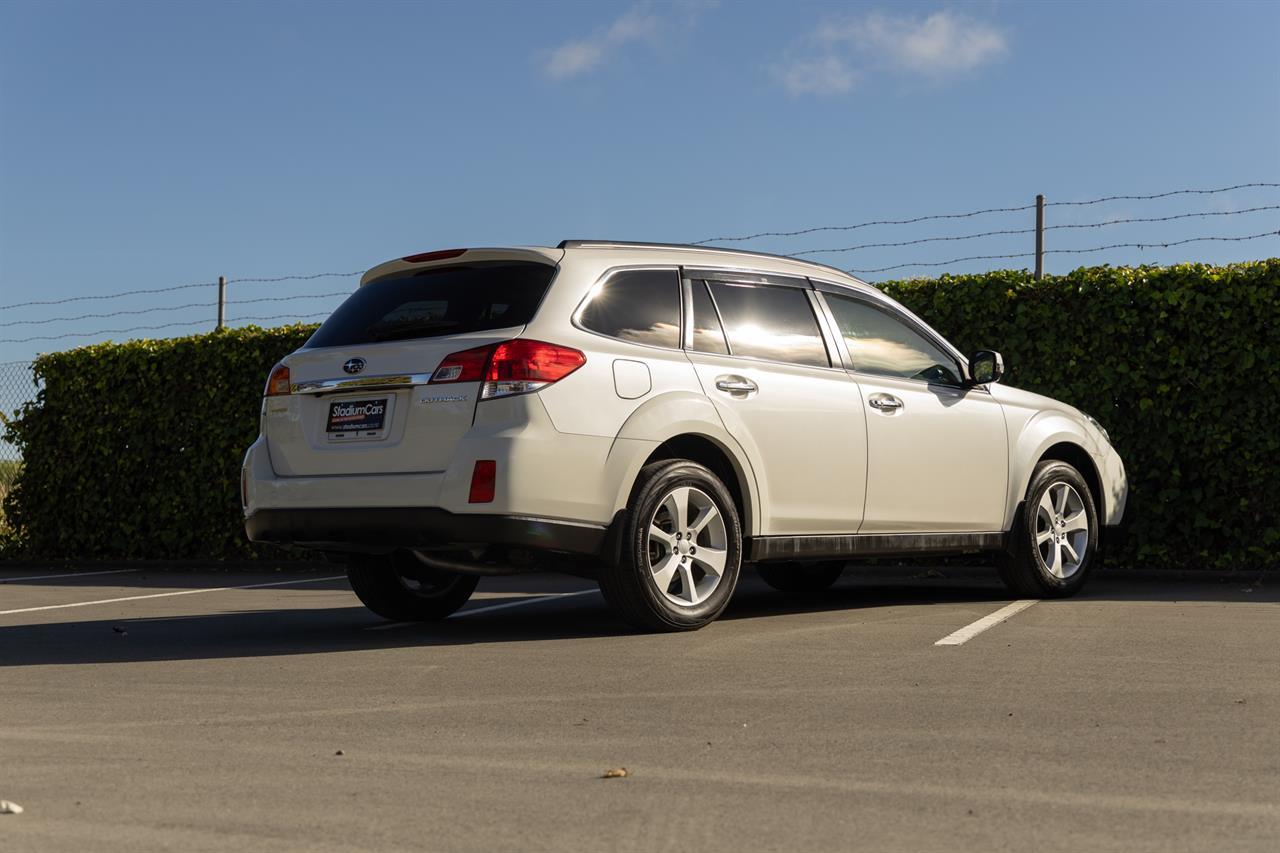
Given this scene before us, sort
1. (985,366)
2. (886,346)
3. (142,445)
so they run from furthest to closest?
1. (142,445)
2. (985,366)
3. (886,346)

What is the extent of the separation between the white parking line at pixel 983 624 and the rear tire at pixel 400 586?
2.70m

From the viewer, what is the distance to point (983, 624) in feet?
25.5

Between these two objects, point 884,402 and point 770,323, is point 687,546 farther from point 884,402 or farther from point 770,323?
point 884,402

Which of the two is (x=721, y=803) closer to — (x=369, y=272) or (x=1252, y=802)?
(x=1252, y=802)

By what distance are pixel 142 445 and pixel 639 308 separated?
31.0ft

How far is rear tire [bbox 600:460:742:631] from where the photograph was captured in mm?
7109

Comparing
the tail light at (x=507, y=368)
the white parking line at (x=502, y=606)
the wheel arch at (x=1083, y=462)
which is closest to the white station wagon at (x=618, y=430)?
the tail light at (x=507, y=368)

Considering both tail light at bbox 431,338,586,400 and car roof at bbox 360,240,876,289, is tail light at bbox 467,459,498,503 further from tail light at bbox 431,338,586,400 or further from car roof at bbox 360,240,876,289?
car roof at bbox 360,240,876,289

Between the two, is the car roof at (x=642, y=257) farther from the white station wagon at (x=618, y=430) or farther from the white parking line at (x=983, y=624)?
the white parking line at (x=983, y=624)

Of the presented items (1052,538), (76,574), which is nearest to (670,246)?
(1052,538)

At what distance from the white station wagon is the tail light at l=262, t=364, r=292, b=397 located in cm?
1

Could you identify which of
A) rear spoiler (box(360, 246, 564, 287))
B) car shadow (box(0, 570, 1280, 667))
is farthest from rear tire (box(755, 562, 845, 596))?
rear spoiler (box(360, 246, 564, 287))

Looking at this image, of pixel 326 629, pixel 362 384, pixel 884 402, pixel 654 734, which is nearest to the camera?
pixel 654 734

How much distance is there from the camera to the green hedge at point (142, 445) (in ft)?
48.7
